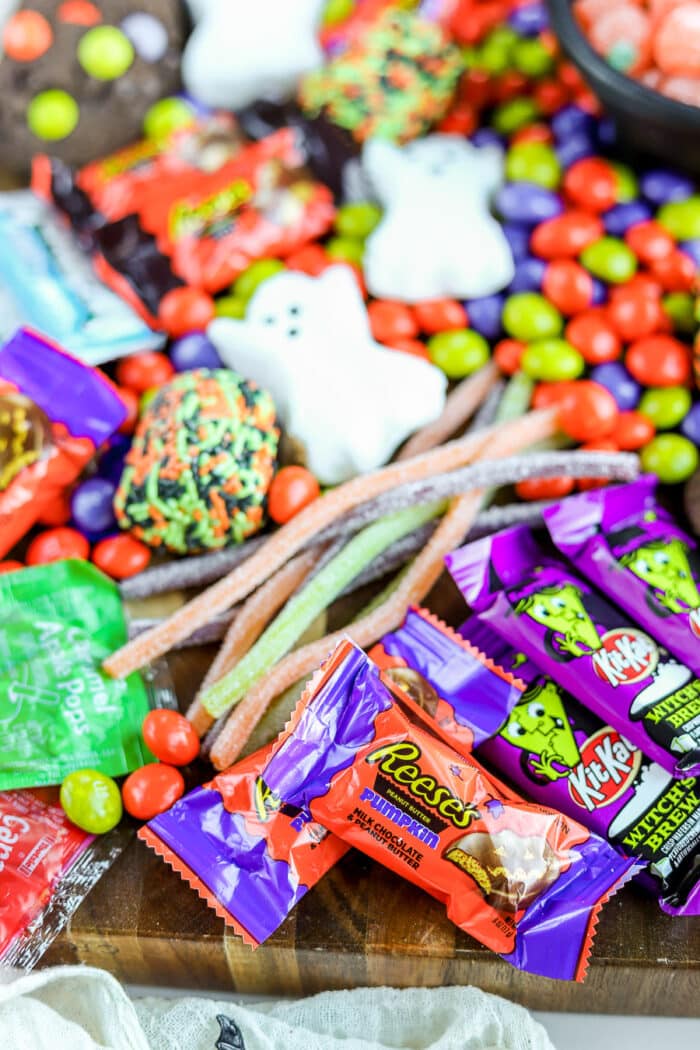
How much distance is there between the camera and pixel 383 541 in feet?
3.56

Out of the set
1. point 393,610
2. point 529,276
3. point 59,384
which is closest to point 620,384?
point 529,276

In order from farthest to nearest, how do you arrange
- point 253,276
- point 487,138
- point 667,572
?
point 487,138
point 253,276
point 667,572

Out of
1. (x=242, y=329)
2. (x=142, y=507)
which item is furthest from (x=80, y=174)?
(x=142, y=507)

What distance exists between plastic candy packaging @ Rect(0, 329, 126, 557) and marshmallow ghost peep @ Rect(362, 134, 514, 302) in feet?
1.21

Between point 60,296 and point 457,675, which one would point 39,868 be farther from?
point 60,296

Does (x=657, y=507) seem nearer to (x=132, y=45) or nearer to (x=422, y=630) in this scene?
→ (x=422, y=630)

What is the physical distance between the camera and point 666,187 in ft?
4.25

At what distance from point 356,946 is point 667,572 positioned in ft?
1.41

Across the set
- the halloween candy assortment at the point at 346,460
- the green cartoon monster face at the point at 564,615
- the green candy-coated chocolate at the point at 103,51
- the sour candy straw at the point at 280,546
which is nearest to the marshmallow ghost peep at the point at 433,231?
the halloween candy assortment at the point at 346,460

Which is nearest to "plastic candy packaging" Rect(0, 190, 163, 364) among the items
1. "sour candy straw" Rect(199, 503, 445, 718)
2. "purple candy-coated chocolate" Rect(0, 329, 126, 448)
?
"purple candy-coated chocolate" Rect(0, 329, 126, 448)

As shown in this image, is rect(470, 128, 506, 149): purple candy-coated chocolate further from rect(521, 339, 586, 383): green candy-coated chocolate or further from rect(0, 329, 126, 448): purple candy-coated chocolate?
rect(0, 329, 126, 448): purple candy-coated chocolate

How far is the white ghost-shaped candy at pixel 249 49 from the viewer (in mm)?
1396

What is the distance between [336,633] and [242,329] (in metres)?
0.37

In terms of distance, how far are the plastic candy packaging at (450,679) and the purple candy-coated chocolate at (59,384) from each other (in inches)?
15.4
